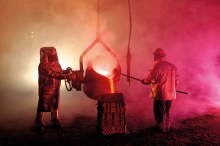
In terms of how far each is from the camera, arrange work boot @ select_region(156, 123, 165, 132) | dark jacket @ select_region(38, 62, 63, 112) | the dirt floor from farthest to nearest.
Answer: dark jacket @ select_region(38, 62, 63, 112), work boot @ select_region(156, 123, 165, 132), the dirt floor

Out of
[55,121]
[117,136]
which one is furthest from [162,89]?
[55,121]

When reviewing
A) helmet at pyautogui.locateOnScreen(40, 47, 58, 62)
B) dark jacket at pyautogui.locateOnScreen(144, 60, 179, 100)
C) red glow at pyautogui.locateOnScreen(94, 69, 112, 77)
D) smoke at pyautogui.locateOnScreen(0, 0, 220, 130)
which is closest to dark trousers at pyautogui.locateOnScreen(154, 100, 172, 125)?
dark jacket at pyautogui.locateOnScreen(144, 60, 179, 100)

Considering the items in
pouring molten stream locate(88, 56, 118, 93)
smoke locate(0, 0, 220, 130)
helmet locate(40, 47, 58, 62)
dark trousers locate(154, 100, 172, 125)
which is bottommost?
dark trousers locate(154, 100, 172, 125)

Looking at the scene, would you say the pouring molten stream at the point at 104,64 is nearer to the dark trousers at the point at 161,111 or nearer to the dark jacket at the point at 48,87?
the dark jacket at the point at 48,87

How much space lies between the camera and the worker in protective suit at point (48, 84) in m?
3.57

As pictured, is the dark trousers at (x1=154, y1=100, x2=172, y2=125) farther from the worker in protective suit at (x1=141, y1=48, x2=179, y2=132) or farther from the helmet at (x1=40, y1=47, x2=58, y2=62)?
the helmet at (x1=40, y1=47, x2=58, y2=62)

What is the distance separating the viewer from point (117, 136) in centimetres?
318

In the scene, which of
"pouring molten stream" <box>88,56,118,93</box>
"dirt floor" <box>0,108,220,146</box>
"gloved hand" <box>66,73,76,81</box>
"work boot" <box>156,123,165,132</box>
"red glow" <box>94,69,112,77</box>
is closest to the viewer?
"dirt floor" <box>0,108,220,146</box>

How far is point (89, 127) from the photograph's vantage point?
12.2 feet

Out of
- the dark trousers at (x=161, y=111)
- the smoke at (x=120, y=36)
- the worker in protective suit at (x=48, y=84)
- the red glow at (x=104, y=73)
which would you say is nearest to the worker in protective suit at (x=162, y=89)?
the dark trousers at (x=161, y=111)

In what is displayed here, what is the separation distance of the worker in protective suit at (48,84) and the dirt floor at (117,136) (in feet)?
1.13

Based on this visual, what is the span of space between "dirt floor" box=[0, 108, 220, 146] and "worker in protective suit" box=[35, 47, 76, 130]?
1.13ft

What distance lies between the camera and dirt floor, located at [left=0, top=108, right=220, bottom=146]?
295 centimetres

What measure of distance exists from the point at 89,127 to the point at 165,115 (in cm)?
164
